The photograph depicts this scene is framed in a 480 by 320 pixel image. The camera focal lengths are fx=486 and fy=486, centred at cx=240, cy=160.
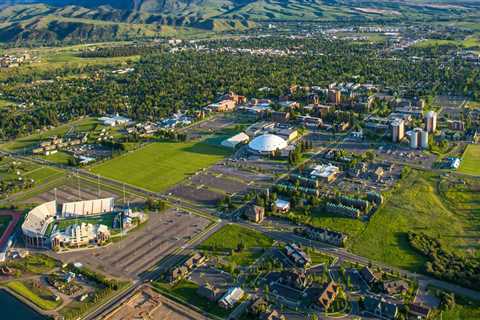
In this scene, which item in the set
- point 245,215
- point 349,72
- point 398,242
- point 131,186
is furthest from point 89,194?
point 349,72

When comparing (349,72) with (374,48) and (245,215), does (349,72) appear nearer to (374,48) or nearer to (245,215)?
(374,48)

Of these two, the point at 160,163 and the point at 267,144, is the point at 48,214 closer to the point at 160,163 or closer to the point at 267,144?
the point at 160,163

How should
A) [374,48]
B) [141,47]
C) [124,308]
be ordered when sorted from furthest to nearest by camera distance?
1. [141,47]
2. [374,48]
3. [124,308]

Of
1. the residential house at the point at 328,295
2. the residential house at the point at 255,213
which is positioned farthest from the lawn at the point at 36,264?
the residential house at the point at 328,295

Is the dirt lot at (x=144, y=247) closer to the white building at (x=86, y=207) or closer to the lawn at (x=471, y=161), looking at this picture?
the white building at (x=86, y=207)

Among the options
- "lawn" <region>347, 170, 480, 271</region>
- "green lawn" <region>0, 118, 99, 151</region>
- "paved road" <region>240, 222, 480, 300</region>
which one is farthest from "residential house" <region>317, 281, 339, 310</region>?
"green lawn" <region>0, 118, 99, 151</region>

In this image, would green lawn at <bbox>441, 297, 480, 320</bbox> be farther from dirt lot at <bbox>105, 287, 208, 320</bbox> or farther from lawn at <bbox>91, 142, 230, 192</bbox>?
lawn at <bbox>91, 142, 230, 192</bbox>

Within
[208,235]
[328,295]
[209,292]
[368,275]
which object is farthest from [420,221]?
[209,292]
